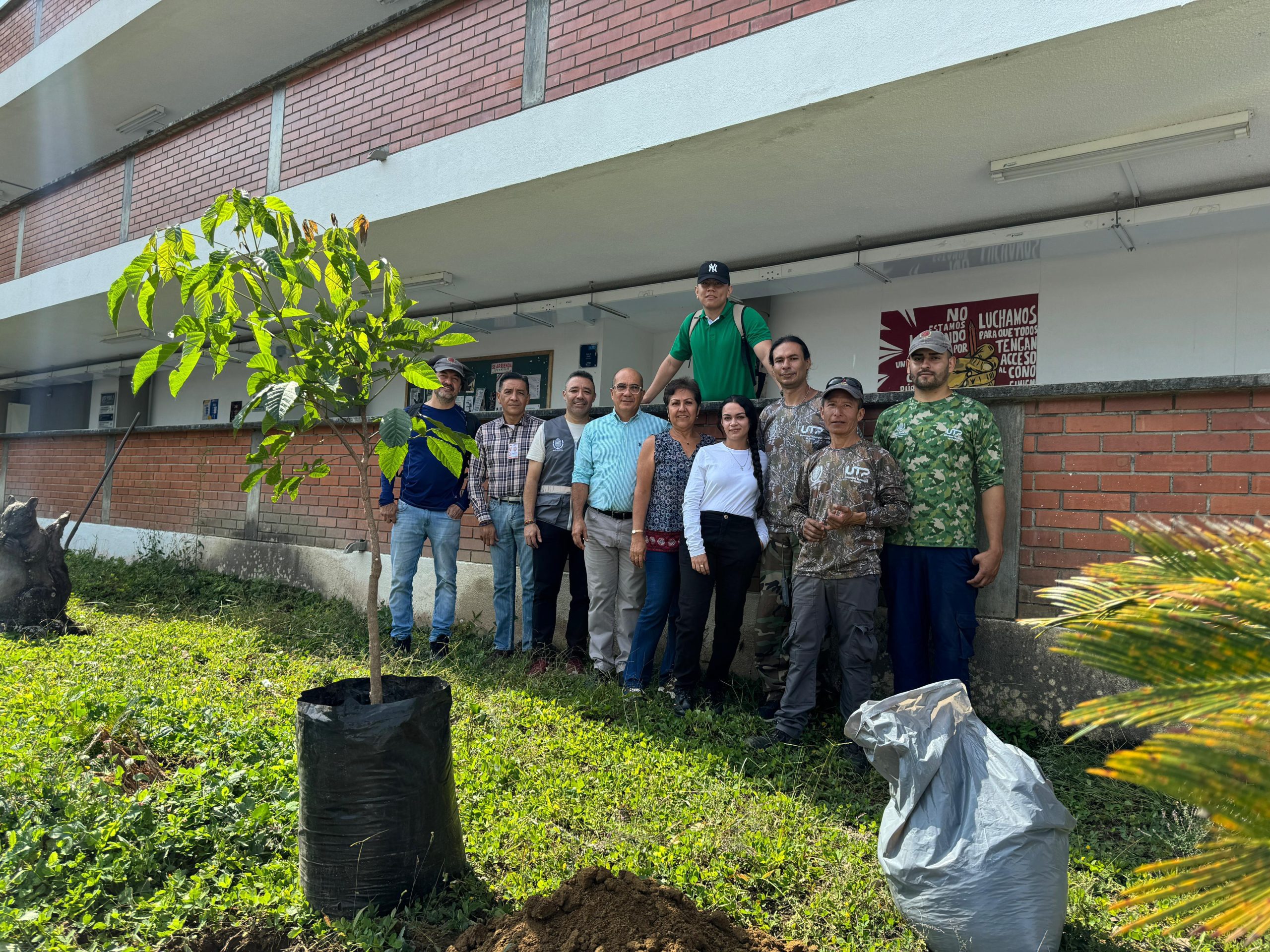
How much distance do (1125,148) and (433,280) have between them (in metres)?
6.32

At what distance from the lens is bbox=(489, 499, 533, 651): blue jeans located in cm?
575

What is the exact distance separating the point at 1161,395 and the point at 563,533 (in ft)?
11.5

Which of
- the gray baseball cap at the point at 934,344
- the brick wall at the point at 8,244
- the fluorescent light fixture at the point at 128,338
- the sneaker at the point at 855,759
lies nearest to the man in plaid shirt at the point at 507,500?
the sneaker at the point at 855,759

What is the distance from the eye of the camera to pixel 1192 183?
222 inches

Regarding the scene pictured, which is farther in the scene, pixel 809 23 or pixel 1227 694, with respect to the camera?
pixel 809 23

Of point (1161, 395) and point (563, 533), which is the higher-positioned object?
point (1161, 395)

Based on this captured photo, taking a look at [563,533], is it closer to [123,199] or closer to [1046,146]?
[1046,146]

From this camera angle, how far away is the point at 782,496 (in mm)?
4469

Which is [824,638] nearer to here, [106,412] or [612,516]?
[612,516]

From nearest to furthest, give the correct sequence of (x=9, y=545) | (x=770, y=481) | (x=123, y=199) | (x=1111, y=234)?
1. (x=770, y=481)
2. (x=1111, y=234)
3. (x=9, y=545)
4. (x=123, y=199)

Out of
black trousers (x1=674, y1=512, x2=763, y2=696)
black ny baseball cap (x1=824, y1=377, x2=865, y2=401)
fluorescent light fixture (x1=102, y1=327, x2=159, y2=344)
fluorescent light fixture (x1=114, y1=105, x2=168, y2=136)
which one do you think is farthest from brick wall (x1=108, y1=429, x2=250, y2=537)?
black ny baseball cap (x1=824, y1=377, x2=865, y2=401)

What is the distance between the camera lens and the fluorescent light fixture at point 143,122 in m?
13.1

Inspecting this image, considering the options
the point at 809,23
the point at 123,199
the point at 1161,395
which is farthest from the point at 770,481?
the point at 123,199

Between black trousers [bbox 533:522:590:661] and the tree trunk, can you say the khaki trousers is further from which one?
the tree trunk
